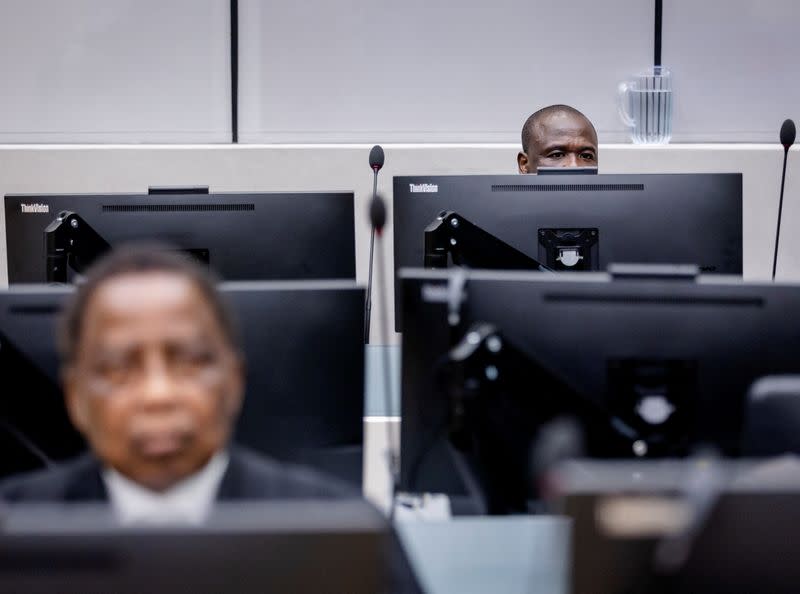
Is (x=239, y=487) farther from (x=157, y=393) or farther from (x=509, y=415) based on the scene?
(x=509, y=415)

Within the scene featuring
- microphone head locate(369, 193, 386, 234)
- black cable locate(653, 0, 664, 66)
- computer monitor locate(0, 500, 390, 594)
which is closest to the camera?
computer monitor locate(0, 500, 390, 594)

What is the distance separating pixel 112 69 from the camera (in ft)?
13.8

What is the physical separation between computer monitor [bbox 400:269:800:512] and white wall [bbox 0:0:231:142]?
3.18 meters

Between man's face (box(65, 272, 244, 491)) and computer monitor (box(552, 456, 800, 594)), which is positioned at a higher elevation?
man's face (box(65, 272, 244, 491))

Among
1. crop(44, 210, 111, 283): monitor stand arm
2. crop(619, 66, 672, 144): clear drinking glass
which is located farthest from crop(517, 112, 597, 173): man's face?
crop(44, 210, 111, 283): monitor stand arm

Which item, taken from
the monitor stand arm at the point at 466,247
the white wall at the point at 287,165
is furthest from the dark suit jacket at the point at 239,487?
the white wall at the point at 287,165

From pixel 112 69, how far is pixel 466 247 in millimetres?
2744

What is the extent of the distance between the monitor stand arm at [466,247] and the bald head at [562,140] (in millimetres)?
1314

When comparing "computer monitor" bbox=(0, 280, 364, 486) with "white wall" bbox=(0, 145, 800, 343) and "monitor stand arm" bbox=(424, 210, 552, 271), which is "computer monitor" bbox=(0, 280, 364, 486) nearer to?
"monitor stand arm" bbox=(424, 210, 552, 271)

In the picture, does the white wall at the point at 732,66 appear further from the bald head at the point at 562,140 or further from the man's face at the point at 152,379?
the man's face at the point at 152,379

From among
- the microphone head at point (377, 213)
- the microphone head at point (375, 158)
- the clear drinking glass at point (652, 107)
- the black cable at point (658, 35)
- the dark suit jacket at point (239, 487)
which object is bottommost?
the dark suit jacket at point (239, 487)

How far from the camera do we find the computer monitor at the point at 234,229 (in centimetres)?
197

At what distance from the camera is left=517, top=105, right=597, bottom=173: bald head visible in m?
3.20

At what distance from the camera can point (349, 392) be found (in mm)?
Result: 1314
